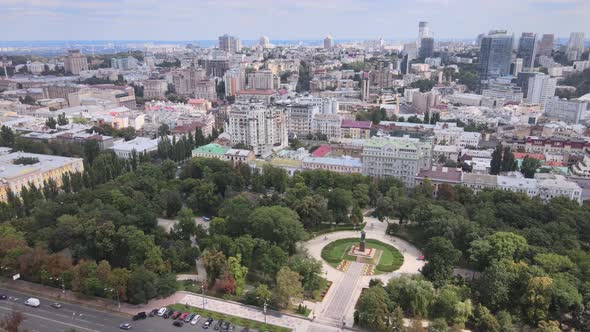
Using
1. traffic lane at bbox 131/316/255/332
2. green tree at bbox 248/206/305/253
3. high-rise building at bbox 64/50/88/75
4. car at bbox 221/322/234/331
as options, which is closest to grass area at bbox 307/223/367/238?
green tree at bbox 248/206/305/253

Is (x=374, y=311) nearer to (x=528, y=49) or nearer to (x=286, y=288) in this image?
(x=286, y=288)

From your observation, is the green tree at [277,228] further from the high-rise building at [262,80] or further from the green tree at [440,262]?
the high-rise building at [262,80]

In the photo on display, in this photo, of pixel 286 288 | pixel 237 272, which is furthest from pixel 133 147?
pixel 286 288

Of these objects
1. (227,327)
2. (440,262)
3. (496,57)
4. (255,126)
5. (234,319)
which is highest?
(496,57)

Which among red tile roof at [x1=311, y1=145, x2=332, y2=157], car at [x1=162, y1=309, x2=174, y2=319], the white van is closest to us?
car at [x1=162, y1=309, x2=174, y2=319]

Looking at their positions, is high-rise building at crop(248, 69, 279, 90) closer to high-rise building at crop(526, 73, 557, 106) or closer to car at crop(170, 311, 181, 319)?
high-rise building at crop(526, 73, 557, 106)

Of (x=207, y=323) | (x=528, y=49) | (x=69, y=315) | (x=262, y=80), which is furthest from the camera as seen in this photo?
(x=528, y=49)

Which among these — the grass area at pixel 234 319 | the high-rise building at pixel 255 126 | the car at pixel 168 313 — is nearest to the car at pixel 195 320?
the grass area at pixel 234 319
